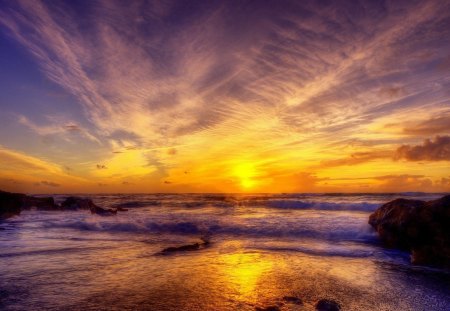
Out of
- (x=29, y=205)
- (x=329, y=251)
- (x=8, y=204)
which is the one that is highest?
(x=29, y=205)

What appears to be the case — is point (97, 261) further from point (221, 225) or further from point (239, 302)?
point (221, 225)

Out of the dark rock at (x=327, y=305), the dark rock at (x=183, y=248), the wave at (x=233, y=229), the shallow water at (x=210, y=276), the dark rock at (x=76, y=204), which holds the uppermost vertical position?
the dark rock at (x=76, y=204)

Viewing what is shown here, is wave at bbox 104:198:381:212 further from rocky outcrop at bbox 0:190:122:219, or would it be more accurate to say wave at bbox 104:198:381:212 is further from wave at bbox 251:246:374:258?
wave at bbox 251:246:374:258

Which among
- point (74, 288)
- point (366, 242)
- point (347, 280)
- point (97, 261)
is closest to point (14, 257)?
point (97, 261)

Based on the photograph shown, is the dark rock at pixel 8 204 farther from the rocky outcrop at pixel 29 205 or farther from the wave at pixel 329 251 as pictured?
the wave at pixel 329 251

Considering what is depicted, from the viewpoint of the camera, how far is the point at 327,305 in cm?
705

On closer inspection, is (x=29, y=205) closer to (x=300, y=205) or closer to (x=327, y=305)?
(x=300, y=205)

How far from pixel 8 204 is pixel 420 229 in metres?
26.6

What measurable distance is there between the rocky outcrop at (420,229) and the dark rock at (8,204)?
81.7ft

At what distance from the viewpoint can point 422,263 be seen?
11555 mm

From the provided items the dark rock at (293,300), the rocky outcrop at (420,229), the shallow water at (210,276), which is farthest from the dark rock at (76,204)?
the dark rock at (293,300)

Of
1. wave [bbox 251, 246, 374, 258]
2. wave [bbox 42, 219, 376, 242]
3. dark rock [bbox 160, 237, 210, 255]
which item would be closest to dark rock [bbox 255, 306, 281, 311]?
wave [bbox 251, 246, 374, 258]

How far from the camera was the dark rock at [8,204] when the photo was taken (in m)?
24.0

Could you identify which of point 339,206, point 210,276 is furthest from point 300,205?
point 210,276
